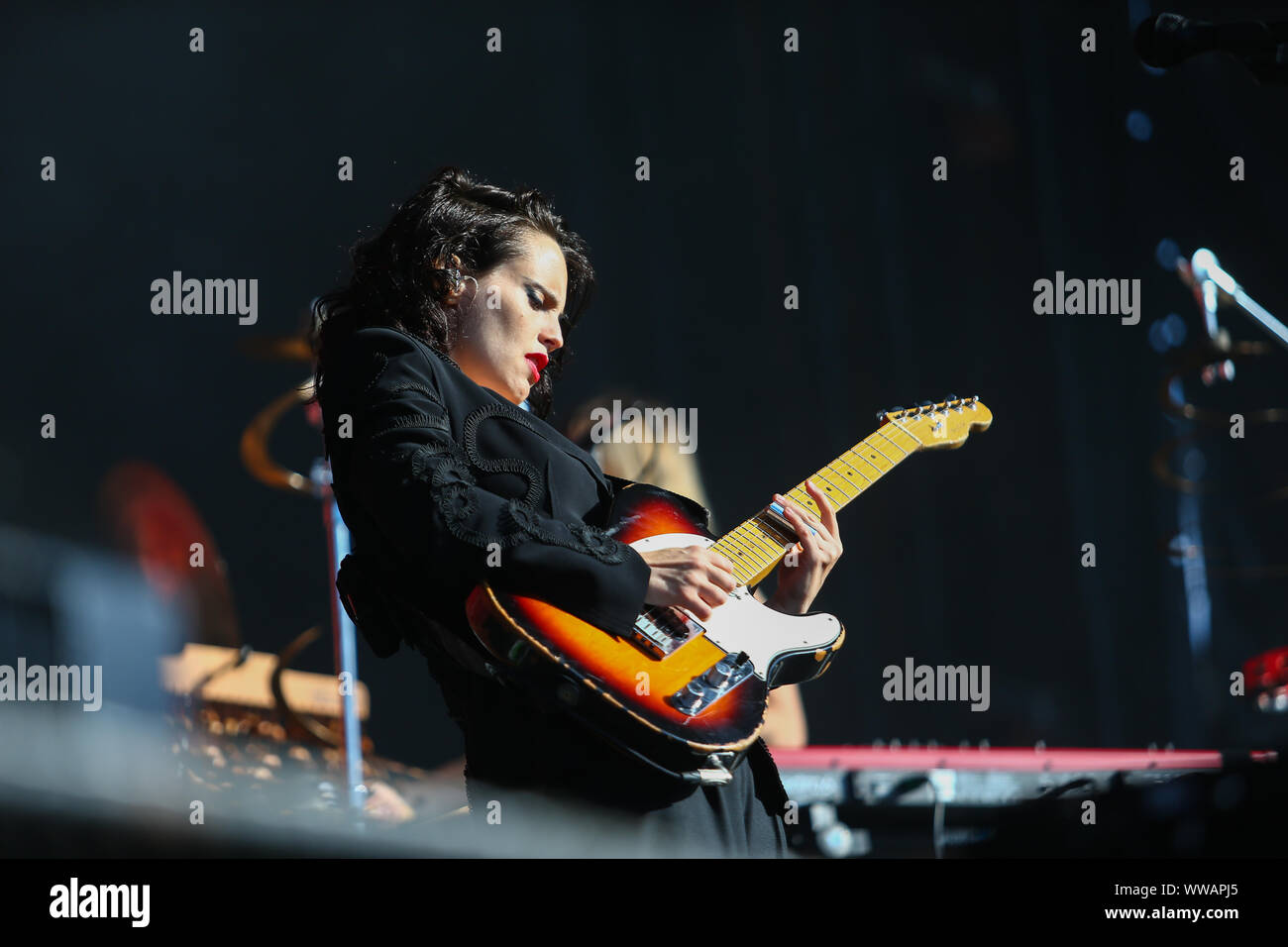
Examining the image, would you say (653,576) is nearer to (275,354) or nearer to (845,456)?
(845,456)

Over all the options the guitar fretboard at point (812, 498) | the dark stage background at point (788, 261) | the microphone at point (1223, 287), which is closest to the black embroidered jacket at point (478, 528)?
the guitar fretboard at point (812, 498)

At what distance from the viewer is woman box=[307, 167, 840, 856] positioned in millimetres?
1602

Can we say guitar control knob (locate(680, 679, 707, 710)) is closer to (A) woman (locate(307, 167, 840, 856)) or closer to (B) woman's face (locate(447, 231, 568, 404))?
(A) woman (locate(307, 167, 840, 856))

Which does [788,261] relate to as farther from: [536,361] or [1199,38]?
[536,361]

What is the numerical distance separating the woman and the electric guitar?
38 millimetres

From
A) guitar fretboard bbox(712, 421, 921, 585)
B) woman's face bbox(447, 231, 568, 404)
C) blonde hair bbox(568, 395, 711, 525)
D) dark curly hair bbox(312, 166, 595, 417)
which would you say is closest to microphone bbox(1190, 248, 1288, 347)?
blonde hair bbox(568, 395, 711, 525)

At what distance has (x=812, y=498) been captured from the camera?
6.75 ft

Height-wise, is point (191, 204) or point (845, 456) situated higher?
point (191, 204)

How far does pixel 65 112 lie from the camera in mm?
3600

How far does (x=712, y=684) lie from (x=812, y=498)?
0.51 metres

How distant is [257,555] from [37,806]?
3.02 ft

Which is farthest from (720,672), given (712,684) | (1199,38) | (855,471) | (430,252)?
(1199,38)

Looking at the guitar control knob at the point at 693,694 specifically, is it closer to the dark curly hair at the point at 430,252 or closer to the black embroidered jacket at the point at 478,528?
the black embroidered jacket at the point at 478,528
